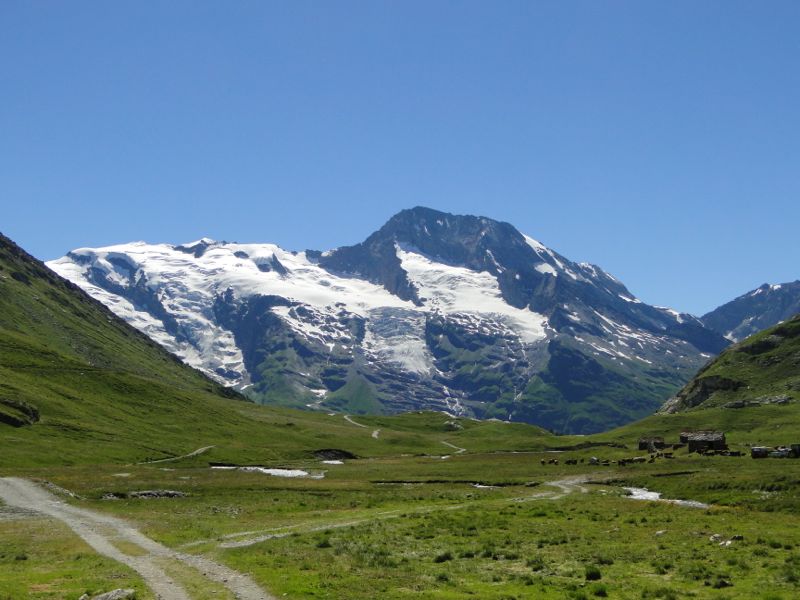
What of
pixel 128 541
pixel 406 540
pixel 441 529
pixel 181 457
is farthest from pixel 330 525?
pixel 181 457

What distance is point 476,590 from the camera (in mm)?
34312

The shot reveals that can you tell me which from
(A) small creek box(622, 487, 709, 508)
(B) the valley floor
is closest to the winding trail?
(B) the valley floor

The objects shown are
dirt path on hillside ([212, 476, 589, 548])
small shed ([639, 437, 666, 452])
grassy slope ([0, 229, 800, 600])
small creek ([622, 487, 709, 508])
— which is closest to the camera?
grassy slope ([0, 229, 800, 600])

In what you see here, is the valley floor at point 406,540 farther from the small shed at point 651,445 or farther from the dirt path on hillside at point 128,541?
the small shed at point 651,445

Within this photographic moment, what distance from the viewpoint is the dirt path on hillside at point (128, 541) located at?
35062mm

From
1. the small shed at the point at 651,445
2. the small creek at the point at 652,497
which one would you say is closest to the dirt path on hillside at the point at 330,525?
the small creek at the point at 652,497

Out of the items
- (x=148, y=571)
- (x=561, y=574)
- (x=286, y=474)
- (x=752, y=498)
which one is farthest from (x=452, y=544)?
(x=286, y=474)

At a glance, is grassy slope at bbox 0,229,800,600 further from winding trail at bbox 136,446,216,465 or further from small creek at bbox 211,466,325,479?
winding trail at bbox 136,446,216,465

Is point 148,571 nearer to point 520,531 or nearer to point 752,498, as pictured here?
point 520,531

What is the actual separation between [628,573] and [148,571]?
76.1 feet

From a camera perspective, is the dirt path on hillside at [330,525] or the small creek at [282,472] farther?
the small creek at [282,472]

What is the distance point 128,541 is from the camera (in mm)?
50938

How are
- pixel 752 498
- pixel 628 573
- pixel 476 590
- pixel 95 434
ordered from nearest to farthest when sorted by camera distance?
pixel 476 590 < pixel 628 573 < pixel 752 498 < pixel 95 434

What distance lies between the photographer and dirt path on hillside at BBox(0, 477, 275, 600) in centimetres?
3506
